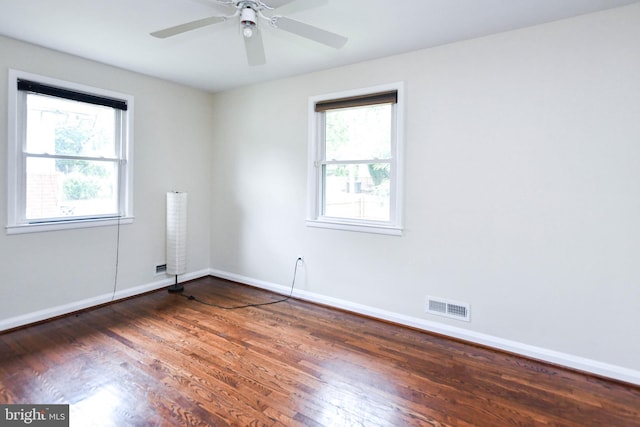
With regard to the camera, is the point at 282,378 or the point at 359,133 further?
the point at 359,133

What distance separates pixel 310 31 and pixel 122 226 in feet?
9.72

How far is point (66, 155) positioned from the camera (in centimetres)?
328

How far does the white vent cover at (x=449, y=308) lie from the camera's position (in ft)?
9.52

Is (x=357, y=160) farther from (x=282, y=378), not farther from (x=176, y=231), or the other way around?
(x=176, y=231)

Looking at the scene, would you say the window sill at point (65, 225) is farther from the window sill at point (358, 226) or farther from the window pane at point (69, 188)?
the window sill at point (358, 226)

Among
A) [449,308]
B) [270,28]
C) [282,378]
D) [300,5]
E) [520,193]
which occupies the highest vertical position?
[270,28]

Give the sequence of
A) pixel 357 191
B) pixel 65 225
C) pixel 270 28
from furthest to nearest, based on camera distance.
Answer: pixel 357 191 → pixel 65 225 → pixel 270 28

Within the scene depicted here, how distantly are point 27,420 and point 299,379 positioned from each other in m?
1.54

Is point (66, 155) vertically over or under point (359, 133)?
under

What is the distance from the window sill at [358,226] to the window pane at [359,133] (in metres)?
0.68

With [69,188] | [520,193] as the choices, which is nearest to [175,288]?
[69,188]

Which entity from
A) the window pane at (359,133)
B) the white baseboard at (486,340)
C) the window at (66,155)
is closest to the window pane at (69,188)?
the window at (66,155)

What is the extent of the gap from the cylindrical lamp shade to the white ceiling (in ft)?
4.86

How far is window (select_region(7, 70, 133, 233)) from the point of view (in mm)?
2977
